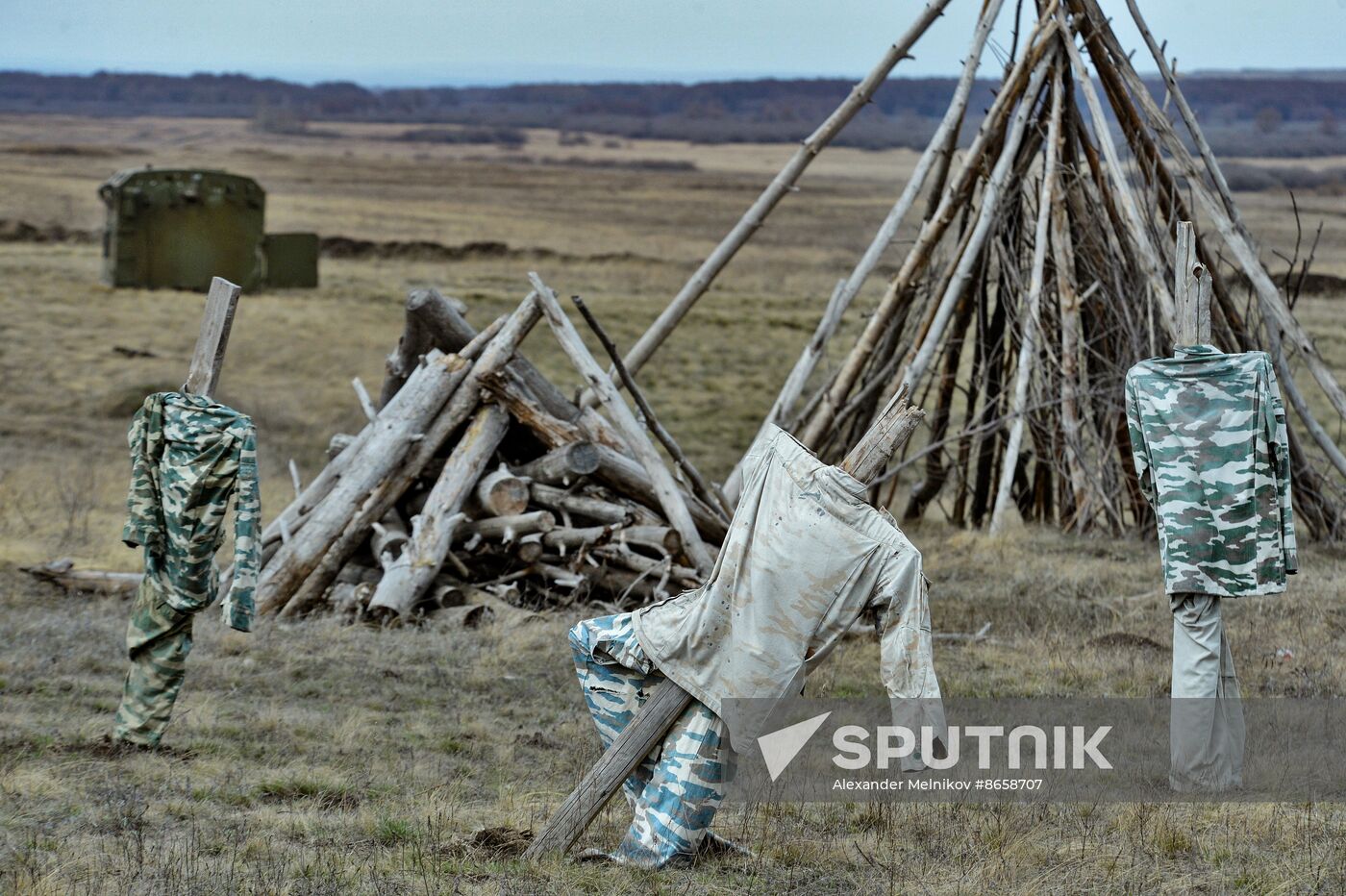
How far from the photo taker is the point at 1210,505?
208 inches

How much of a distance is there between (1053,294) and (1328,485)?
2486 millimetres

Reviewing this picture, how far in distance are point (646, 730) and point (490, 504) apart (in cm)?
468

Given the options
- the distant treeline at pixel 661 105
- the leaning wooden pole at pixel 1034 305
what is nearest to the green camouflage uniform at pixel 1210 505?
the leaning wooden pole at pixel 1034 305

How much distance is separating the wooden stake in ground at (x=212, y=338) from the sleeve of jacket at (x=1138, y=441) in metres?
3.62

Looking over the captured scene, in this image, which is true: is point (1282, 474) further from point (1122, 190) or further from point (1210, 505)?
point (1122, 190)

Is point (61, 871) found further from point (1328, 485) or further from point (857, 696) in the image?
point (1328, 485)

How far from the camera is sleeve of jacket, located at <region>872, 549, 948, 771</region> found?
3.83m

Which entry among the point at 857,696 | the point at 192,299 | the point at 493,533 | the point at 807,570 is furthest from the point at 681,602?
the point at 192,299

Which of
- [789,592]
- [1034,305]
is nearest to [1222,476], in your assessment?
[789,592]

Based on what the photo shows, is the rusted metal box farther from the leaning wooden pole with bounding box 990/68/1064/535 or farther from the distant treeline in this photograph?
the distant treeline

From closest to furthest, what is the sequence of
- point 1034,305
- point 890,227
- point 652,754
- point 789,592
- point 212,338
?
point 789,592 < point 652,754 < point 212,338 < point 890,227 < point 1034,305

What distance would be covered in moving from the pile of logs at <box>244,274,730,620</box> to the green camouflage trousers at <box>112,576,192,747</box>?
7.74ft

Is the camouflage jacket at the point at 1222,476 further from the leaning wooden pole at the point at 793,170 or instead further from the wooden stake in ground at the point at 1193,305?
the leaning wooden pole at the point at 793,170

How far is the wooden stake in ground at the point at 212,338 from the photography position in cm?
578
